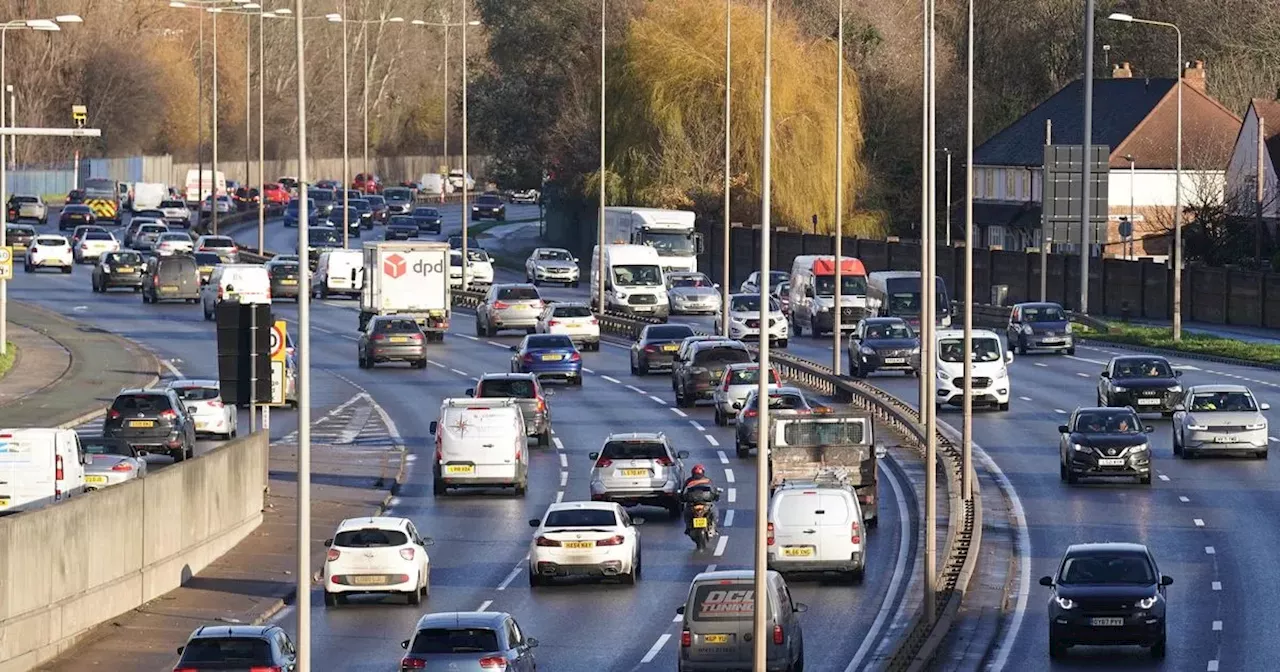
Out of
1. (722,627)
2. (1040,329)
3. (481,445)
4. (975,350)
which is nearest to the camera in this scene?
(722,627)

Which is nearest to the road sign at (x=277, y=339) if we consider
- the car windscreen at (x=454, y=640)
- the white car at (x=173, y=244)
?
the car windscreen at (x=454, y=640)

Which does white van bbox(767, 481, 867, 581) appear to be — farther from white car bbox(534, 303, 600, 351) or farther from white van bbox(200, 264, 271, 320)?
white van bbox(200, 264, 271, 320)

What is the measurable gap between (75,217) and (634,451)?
80.9 meters

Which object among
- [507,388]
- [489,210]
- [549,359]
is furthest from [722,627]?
[489,210]

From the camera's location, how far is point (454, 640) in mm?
25531

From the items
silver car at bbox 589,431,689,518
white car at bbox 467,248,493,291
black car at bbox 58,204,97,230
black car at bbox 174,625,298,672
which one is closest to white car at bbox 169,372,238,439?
silver car at bbox 589,431,689,518

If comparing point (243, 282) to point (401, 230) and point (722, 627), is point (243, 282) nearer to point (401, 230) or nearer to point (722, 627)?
point (401, 230)

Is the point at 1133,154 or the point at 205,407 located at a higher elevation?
the point at 1133,154

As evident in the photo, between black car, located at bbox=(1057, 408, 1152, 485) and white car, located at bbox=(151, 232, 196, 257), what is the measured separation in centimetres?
5553

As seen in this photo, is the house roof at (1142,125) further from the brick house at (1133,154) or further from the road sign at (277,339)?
the road sign at (277,339)

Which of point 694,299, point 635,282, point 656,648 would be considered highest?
point 635,282

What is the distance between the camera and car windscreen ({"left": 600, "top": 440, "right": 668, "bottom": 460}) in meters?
41.4

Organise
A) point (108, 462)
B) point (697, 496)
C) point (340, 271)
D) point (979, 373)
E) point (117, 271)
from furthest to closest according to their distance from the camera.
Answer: point (117, 271)
point (340, 271)
point (979, 373)
point (108, 462)
point (697, 496)

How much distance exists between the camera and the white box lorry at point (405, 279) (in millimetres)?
70625
